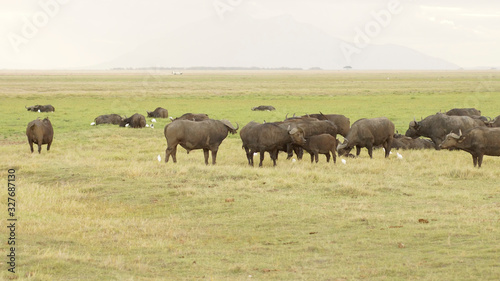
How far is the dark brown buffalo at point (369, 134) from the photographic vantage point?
21.7m

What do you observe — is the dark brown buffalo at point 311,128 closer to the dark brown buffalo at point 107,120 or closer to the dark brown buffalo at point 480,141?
the dark brown buffalo at point 480,141

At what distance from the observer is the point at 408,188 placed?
16188 millimetres

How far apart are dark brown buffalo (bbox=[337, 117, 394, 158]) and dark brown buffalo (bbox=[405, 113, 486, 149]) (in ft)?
9.60

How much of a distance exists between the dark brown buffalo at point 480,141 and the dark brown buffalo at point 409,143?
4973 mm

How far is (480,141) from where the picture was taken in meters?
18.7

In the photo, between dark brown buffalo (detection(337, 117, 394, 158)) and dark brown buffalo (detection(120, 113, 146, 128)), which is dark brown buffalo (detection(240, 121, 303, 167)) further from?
dark brown buffalo (detection(120, 113, 146, 128))

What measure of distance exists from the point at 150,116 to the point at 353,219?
98.2 feet

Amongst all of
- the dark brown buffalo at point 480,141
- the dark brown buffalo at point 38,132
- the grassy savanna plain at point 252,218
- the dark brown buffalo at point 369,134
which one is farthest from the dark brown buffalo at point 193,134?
the dark brown buffalo at point 480,141

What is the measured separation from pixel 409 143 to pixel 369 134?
12.0 feet

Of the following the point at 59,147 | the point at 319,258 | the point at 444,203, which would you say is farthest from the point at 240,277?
the point at 59,147

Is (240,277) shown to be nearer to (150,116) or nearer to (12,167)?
(12,167)

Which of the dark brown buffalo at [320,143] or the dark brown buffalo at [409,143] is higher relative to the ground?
the dark brown buffalo at [320,143]

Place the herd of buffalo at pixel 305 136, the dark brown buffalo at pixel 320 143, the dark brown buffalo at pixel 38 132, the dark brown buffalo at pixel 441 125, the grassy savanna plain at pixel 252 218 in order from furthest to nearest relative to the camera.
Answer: the dark brown buffalo at pixel 441 125, the dark brown buffalo at pixel 38 132, the dark brown buffalo at pixel 320 143, the herd of buffalo at pixel 305 136, the grassy savanna plain at pixel 252 218

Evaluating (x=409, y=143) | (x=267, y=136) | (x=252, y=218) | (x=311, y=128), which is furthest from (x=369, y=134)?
(x=252, y=218)
